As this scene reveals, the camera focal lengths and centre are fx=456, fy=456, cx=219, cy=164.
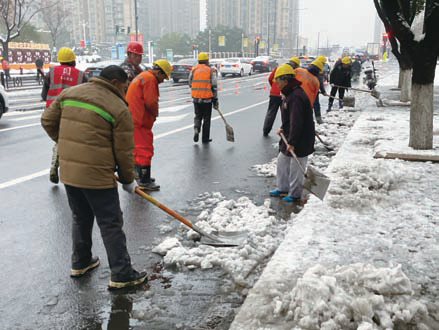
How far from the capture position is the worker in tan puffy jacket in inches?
128

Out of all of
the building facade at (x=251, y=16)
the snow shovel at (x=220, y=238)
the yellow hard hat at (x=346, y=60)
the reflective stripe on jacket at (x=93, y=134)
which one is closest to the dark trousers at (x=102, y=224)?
the reflective stripe on jacket at (x=93, y=134)

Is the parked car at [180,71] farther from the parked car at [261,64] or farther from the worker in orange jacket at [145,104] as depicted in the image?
the worker in orange jacket at [145,104]

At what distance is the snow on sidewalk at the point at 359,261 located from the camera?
9.46 feet

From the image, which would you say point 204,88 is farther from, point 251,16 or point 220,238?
point 251,16

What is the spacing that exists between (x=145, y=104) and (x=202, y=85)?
3276mm

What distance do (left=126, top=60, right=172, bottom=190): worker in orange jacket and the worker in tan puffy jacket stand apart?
2.55m

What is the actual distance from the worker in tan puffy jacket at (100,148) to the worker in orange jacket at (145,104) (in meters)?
2.55

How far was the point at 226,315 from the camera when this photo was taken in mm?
3260

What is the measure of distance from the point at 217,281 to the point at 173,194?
260 centimetres

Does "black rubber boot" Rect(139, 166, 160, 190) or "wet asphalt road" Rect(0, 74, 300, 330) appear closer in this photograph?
"wet asphalt road" Rect(0, 74, 300, 330)

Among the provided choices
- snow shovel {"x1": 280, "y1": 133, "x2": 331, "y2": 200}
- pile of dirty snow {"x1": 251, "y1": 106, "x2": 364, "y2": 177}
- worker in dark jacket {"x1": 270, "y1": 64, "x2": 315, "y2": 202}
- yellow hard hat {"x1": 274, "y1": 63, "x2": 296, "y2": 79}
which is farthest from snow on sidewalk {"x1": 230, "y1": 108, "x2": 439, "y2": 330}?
yellow hard hat {"x1": 274, "y1": 63, "x2": 296, "y2": 79}

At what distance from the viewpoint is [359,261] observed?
3.71 m

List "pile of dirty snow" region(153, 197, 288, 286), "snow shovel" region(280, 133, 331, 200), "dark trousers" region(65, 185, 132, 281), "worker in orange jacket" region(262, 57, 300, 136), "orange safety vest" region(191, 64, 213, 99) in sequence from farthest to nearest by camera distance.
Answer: "worker in orange jacket" region(262, 57, 300, 136)
"orange safety vest" region(191, 64, 213, 99)
"snow shovel" region(280, 133, 331, 200)
"pile of dirty snow" region(153, 197, 288, 286)
"dark trousers" region(65, 185, 132, 281)

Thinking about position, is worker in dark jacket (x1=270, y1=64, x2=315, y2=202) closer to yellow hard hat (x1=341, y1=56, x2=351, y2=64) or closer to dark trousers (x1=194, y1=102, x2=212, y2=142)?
dark trousers (x1=194, y1=102, x2=212, y2=142)
